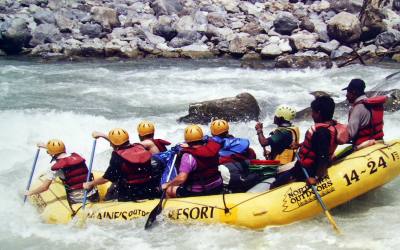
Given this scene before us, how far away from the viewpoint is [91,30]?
21984 mm

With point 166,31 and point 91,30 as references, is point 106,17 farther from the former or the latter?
point 166,31

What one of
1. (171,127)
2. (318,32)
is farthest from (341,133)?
(318,32)

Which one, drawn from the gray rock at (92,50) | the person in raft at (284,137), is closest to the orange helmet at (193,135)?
the person in raft at (284,137)

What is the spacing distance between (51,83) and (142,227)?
11.2m

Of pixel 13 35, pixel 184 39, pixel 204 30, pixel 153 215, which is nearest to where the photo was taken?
pixel 153 215

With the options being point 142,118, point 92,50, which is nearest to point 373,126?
point 142,118

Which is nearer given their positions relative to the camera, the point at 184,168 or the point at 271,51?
the point at 184,168

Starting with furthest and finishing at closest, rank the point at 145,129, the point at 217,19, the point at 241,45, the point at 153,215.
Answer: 1. the point at 217,19
2. the point at 241,45
3. the point at 145,129
4. the point at 153,215

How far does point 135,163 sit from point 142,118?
6337 millimetres

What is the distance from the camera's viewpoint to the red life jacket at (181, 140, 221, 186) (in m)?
5.64

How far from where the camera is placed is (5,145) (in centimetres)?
1003

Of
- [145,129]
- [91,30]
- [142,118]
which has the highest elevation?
[145,129]

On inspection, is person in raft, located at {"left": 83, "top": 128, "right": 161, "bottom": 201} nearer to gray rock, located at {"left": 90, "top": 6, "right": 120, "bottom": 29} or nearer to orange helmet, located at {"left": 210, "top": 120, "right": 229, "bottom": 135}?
orange helmet, located at {"left": 210, "top": 120, "right": 229, "bottom": 135}

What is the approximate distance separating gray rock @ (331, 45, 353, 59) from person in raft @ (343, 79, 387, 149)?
1321 cm
